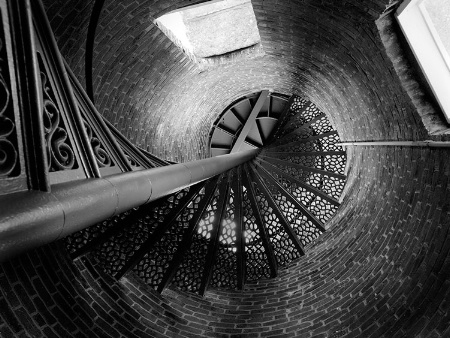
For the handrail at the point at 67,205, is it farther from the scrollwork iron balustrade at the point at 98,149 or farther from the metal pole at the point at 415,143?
the metal pole at the point at 415,143

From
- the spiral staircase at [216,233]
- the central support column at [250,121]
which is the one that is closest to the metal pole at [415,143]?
the spiral staircase at [216,233]

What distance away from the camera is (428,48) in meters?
3.28

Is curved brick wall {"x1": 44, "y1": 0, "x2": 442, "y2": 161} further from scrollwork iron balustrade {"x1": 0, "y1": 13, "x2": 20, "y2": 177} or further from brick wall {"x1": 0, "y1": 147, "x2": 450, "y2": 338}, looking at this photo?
scrollwork iron balustrade {"x1": 0, "y1": 13, "x2": 20, "y2": 177}

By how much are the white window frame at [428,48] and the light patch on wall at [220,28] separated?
9.74 ft

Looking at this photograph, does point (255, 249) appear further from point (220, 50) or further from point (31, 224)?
point (31, 224)

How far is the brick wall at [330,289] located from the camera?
10.2ft

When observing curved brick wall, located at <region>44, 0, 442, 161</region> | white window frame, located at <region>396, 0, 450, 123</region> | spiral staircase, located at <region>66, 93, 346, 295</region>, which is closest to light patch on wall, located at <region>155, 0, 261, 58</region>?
curved brick wall, located at <region>44, 0, 442, 161</region>

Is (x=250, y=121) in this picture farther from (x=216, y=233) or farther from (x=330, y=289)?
(x=330, y=289)

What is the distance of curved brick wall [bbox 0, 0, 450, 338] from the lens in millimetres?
3219

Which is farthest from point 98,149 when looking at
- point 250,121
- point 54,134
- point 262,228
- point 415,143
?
point 250,121

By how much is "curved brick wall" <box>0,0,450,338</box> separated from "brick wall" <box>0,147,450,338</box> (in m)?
0.01

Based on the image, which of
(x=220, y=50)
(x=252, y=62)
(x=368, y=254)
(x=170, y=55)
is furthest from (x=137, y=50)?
(x=368, y=254)

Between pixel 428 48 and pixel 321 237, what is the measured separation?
3026mm

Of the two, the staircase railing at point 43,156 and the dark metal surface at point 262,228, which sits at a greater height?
the staircase railing at point 43,156
